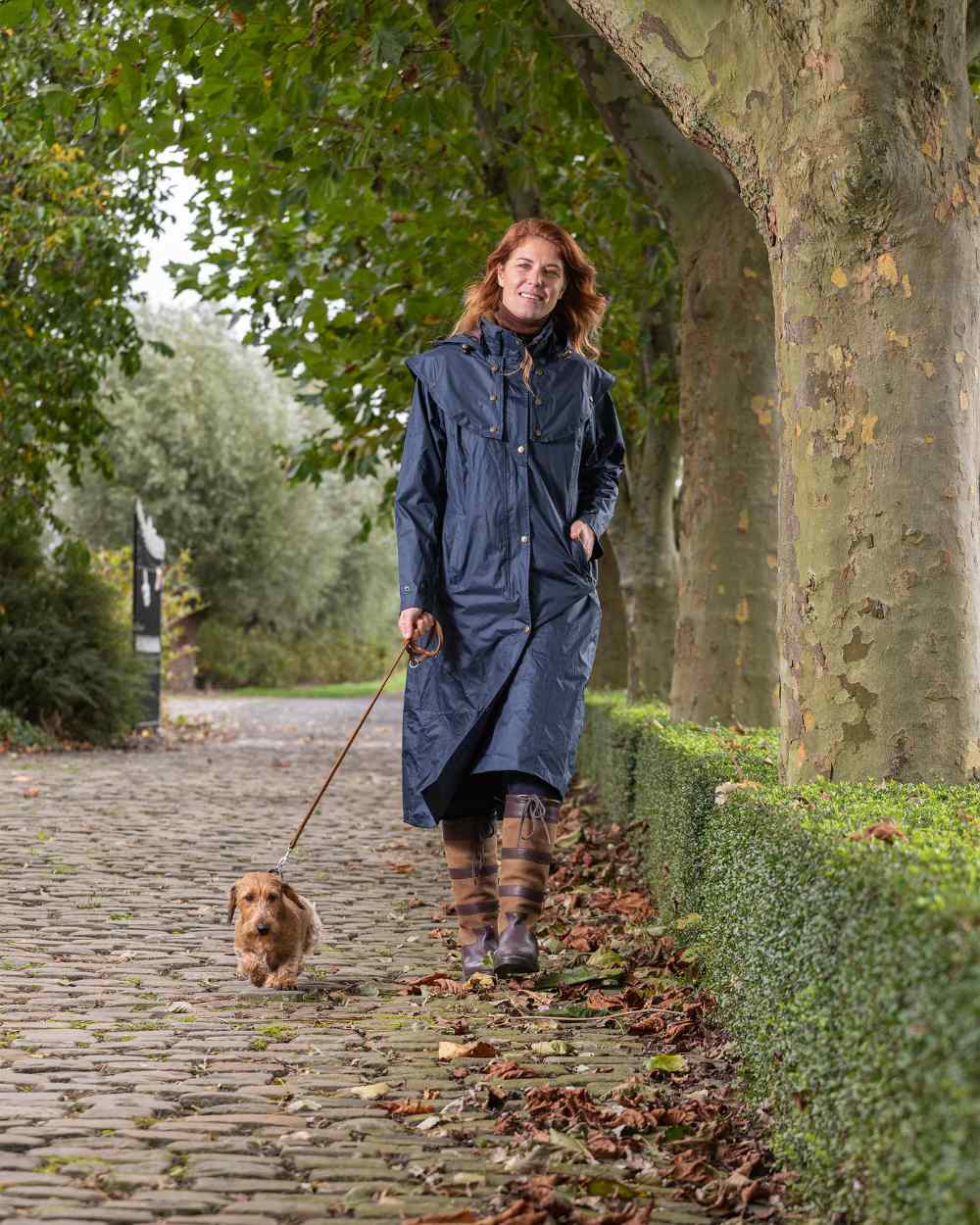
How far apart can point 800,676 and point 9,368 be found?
12.5 metres

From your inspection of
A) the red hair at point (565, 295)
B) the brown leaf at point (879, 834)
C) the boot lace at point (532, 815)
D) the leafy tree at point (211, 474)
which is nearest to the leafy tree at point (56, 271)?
the red hair at point (565, 295)

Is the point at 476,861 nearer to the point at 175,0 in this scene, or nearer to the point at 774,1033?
the point at 774,1033

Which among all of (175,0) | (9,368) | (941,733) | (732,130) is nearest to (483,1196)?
(941,733)

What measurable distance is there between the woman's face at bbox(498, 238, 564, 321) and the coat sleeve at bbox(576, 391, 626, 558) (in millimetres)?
450

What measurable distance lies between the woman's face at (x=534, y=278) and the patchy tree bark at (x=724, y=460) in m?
2.98

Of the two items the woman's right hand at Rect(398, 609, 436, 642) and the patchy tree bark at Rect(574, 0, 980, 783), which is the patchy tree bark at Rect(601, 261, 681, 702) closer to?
the woman's right hand at Rect(398, 609, 436, 642)

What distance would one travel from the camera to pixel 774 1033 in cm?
347

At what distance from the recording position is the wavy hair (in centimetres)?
548

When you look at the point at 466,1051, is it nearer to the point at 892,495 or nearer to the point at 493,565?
the point at 493,565

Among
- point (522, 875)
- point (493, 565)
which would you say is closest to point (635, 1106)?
point (522, 875)

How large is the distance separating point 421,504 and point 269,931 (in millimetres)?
1591

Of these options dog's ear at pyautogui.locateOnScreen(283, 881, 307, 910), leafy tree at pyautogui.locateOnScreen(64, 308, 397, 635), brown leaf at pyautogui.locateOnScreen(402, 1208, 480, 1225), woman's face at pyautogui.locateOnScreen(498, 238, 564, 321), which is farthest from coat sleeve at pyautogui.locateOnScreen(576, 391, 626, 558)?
leafy tree at pyautogui.locateOnScreen(64, 308, 397, 635)

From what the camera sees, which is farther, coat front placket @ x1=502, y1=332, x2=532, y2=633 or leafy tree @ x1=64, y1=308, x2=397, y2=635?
leafy tree @ x1=64, y1=308, x2=397, y2=635

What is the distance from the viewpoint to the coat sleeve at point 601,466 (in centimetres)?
550
